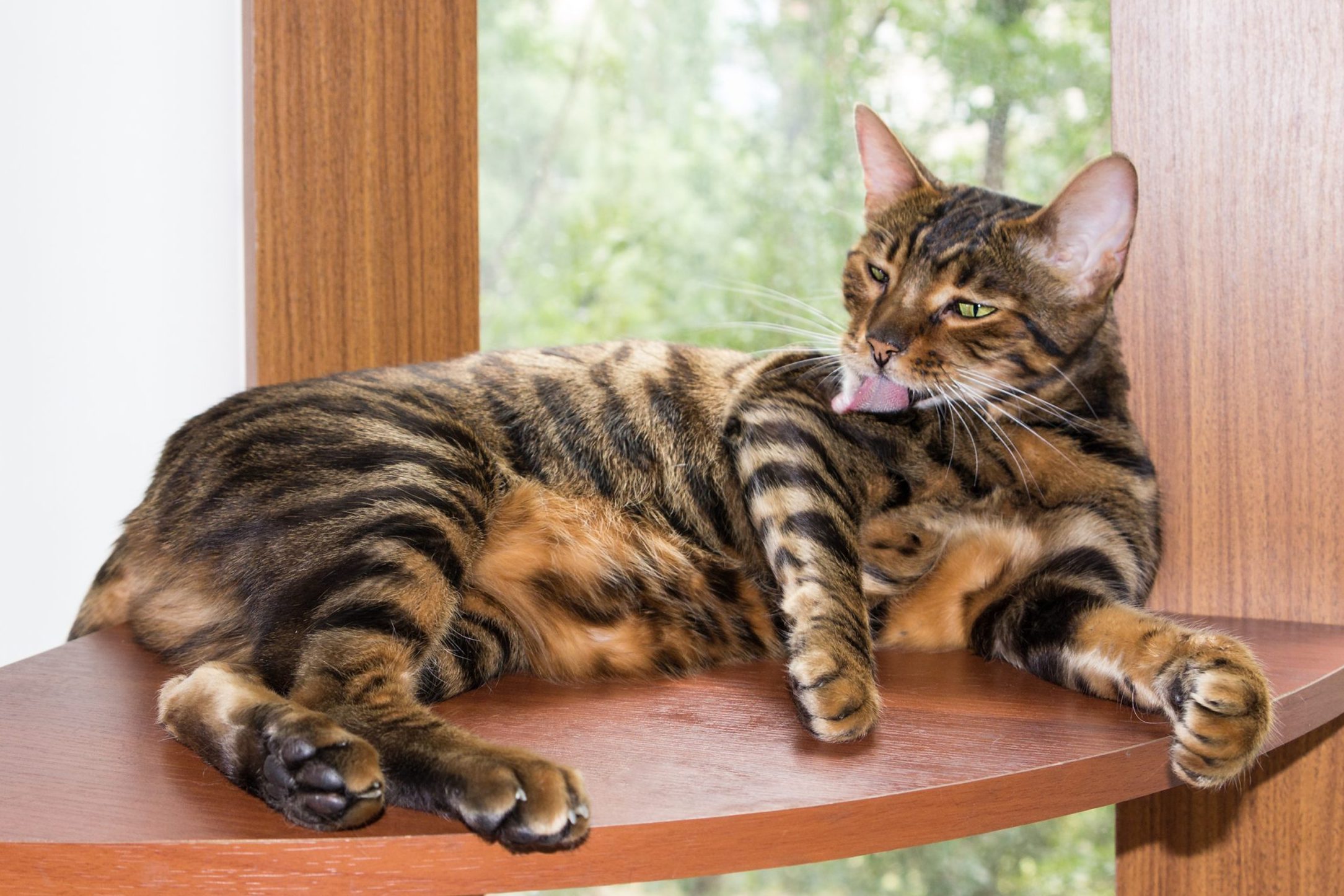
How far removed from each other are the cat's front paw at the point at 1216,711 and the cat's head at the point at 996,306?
44 cm

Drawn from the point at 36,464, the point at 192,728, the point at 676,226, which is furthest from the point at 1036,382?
the point at 676,226

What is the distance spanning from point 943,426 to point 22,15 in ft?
4.45

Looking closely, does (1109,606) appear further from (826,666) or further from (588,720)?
(588,720)

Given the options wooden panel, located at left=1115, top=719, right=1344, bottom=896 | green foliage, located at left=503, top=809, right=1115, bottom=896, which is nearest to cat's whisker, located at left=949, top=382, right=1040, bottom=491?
wooden panel, located at left=1115, top=719, right=1344, bottom=896

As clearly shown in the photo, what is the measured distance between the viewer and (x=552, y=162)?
10.6 ft

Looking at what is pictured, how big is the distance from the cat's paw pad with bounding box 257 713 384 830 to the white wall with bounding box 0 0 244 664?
3.09 feet

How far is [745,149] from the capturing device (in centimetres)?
314

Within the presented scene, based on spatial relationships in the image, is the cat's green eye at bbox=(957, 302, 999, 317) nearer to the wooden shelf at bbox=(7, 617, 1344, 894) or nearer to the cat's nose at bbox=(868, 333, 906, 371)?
the cat's nose at bbox=(868, 333, 906, 371)

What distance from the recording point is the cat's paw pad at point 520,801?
0.71 metres

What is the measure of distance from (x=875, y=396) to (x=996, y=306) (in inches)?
7.5

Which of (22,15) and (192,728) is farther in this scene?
(22,15)

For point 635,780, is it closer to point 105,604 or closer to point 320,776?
point 320,776

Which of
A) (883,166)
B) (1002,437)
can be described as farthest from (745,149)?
(1002,437)

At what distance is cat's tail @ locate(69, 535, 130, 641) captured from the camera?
1295mm
